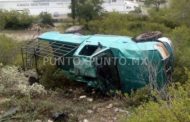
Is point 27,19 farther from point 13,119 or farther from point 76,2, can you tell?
point 13,119

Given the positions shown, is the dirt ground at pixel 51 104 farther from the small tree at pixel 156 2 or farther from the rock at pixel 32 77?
the small tree at pixel 156 2

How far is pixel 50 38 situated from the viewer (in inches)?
378

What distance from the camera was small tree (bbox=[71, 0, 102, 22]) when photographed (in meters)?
28.5

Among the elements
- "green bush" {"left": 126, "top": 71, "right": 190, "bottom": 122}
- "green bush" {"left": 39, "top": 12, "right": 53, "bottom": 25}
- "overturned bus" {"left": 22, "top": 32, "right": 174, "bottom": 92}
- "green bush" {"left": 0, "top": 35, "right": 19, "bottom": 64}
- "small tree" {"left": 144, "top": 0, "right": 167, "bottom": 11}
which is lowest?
"green bush" {"left": 39, "top": 12, "right": 53, "bottom": 25}

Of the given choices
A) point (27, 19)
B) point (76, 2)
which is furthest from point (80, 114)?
point (27, 19)

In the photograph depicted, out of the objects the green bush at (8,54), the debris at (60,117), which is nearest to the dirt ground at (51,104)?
the debris at (60,117)

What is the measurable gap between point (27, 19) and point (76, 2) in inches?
212

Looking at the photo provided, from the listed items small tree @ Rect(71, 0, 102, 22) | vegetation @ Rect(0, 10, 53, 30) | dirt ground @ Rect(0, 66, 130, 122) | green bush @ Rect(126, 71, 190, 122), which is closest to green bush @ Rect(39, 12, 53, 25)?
vegetation @ Rect(0, 10, 53, 30)

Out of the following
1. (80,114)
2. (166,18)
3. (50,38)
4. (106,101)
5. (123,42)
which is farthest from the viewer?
(166,18)

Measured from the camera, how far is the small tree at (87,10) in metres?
28.5

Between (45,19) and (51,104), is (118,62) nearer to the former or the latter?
(51,104)

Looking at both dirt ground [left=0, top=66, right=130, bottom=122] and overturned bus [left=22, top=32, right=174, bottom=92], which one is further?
overturned bus [left=22, top=32, right=174, bottom=92]

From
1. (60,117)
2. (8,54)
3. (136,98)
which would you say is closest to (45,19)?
(8,54)

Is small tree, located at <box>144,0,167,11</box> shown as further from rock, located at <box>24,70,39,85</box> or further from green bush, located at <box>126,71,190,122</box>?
green bush, located at <box>126,71,190,122</box>
